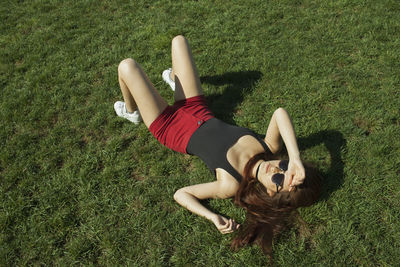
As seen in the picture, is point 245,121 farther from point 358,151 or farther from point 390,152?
point 390,152

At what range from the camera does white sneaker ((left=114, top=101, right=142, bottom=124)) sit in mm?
4309

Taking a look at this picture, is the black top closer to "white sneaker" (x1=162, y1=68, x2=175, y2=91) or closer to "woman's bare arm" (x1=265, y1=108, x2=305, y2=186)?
"woman's bare arm" (x1=265, y1=108, x2=305, y2=186)

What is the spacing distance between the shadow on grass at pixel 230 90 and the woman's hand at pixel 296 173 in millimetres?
1646

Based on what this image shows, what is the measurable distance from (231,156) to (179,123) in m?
0.88

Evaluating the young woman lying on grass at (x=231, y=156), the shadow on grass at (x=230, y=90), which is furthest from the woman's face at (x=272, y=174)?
the shadow on grass at (x=230, y=90)

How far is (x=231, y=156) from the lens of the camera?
3.32m

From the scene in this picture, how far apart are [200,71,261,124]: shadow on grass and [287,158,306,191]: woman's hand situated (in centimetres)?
165

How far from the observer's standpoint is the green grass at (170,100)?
130 inches

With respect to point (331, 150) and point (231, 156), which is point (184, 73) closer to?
point (231, 156)

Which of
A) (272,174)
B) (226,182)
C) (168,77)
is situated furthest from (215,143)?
(168,77)

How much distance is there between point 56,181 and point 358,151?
403 centimetres

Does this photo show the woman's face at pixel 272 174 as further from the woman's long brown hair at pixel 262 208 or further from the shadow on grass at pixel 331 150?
the shadow on grass at pixel 331 150

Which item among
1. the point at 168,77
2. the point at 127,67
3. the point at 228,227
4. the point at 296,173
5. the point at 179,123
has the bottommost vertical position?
the point at 228,227

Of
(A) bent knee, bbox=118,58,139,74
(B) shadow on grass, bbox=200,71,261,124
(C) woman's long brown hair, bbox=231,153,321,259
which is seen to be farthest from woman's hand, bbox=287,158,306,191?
(A) bent knee, bbox=118,58,139,74
